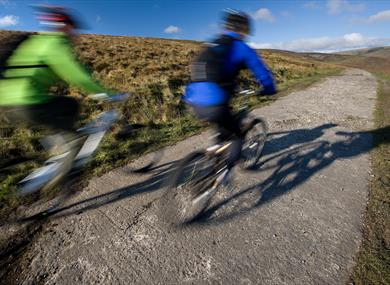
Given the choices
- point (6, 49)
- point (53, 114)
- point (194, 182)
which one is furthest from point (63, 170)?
point (194, 182)

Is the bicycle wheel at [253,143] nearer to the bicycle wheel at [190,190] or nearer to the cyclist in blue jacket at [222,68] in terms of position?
the bicycle wheel at [190,190]

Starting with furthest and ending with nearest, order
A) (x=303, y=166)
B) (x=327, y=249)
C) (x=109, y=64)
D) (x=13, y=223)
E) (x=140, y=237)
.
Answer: (x=109, y=64) < (x=303, y=166) < (x=13, y=223) < (x=140, y=237) < (x=327, y=249)

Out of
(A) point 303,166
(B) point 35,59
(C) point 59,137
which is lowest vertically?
(A) point 303,166

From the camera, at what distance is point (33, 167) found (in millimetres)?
5230

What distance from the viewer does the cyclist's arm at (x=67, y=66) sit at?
3.10 metres

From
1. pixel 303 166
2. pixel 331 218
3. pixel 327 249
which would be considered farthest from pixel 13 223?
pixel 303 166

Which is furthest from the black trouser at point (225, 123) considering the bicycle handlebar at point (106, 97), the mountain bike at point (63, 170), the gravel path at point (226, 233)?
the mountain bike at point (63, 170)

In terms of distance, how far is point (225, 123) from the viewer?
364cm

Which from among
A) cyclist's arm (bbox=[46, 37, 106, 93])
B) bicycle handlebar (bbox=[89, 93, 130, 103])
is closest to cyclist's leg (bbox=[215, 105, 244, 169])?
bicycle handlebar (bbox=[89, 93, 130, 103])

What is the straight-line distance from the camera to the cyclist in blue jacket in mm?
3199

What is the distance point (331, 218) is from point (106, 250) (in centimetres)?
281

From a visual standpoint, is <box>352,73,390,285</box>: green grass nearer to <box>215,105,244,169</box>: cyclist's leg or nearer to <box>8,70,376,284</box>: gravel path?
<box>8,70,376,284</box>: gravel path

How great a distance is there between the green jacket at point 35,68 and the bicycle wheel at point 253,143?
2983 millimetres

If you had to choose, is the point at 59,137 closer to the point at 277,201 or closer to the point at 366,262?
the point at 277,201
